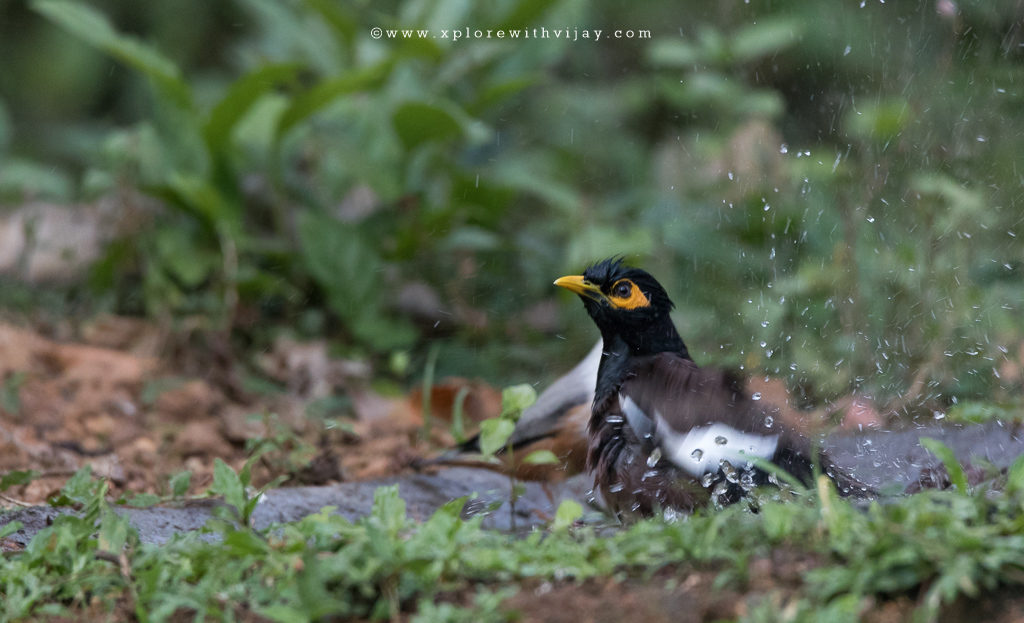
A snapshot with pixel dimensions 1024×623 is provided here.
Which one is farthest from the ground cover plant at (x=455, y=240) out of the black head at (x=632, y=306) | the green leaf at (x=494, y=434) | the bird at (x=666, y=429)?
the black head at (x=632, y=306)

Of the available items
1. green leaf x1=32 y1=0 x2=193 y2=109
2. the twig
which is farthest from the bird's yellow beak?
green leaf x1=32 y1=0 x2=193 y2=109

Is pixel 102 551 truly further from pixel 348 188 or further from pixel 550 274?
pixel 550 274

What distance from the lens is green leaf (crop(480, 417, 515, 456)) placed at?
312 centimetres

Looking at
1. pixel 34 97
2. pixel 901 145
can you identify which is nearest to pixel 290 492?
pixel 901 145

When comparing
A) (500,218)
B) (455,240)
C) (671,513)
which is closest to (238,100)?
(455,240)

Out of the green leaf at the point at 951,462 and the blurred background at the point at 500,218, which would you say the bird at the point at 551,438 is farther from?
the green leaf at the point at 951,462

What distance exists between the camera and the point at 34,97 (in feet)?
28.1

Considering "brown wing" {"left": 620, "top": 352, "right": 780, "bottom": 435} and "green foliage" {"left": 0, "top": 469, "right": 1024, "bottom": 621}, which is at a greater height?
"brown wing" {"left": 620, "top": 352, "right": 780, "bottom": 435}

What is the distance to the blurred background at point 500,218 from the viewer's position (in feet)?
17.0

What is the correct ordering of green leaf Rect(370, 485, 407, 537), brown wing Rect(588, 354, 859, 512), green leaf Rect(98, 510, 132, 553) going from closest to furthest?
green leaf Rect(370, 485, 407, 537) → green leaf Rect(98, 510, 132, 553) → brown wing Rect(588, 354, 859, 512)

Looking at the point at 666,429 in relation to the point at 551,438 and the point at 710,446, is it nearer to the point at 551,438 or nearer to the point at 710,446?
the point at 710,446

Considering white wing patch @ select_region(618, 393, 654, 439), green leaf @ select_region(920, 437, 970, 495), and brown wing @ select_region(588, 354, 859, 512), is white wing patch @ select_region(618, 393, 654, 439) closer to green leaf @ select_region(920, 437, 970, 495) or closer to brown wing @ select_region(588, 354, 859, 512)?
brown wing @ select_region(588, 354, 859, 512)

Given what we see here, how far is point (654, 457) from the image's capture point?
3.31 metres

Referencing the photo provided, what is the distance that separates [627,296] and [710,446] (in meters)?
0.85
